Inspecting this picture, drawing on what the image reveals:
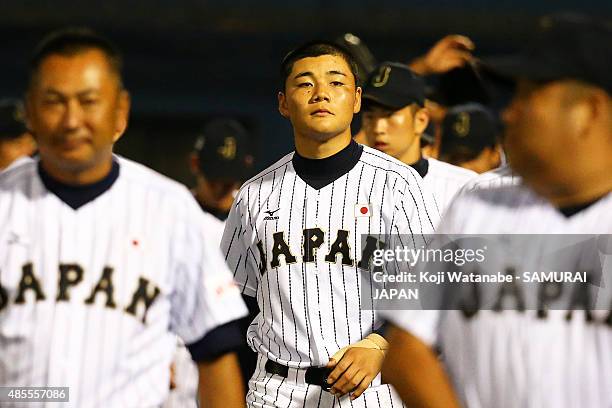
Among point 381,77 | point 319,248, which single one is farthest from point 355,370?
point 381,77

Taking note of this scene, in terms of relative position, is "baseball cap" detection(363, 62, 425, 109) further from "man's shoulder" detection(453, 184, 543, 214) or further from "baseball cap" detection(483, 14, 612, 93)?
"baseball cap" detection(483, 14, 612, 93)

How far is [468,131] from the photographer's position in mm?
6539

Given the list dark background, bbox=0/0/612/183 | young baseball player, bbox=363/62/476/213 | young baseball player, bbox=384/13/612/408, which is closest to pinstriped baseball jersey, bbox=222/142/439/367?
young baseball player, bbox=363/62/476/213

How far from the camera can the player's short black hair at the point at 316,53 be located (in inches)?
181

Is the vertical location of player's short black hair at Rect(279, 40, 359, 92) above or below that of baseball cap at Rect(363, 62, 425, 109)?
below

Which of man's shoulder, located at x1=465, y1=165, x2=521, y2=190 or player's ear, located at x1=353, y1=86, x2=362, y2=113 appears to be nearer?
man's shoulder, located at x1=465, y1=165, x2=521, y2=190

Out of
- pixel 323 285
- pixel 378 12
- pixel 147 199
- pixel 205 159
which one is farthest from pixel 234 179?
pixel 378 12

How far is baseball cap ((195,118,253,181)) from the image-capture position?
21.7ft

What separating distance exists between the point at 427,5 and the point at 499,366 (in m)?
10.9

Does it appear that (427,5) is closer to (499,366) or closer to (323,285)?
(323,285)

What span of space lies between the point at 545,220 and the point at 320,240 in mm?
1827

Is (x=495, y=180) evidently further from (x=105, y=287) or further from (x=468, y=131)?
(x=468, y=131)

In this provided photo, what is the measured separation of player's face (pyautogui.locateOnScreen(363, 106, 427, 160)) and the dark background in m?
7.21

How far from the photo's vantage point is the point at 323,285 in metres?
4.43
